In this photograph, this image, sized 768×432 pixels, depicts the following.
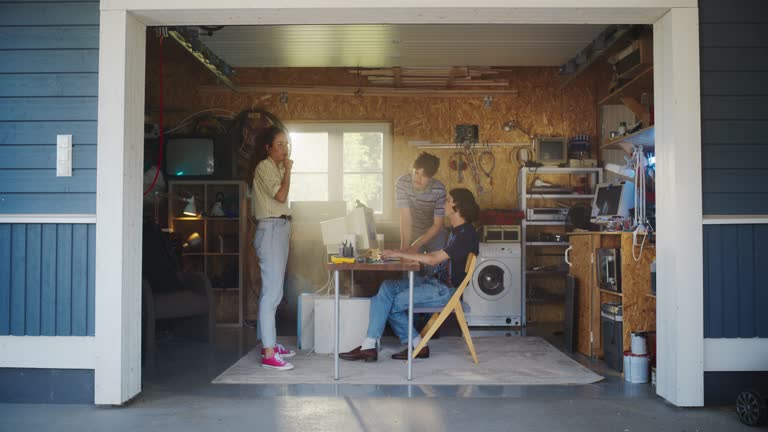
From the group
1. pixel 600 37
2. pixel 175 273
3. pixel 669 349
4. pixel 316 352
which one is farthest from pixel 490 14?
pixel 175 273

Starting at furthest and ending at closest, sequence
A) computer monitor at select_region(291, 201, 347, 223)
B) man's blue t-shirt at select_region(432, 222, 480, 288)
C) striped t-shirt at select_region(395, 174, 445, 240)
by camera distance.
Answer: computer monitor at select_region(291, 201, 347, 223), striped t-shirt at select_region(395, 174, 445, 240), man's blue t-shirt at select_region(432, 222, 480, 288)

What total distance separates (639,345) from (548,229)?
320cm

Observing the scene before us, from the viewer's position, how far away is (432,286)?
15.2ft

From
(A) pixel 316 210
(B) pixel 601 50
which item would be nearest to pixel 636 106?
(B) pixel 601 50

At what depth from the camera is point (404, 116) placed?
746 cm

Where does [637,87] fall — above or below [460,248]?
above

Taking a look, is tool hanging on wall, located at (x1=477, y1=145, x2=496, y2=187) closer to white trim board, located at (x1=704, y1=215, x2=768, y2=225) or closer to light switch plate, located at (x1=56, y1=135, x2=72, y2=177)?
white trim board, located at (x1=704, y1=215, x2=768, y2=225)

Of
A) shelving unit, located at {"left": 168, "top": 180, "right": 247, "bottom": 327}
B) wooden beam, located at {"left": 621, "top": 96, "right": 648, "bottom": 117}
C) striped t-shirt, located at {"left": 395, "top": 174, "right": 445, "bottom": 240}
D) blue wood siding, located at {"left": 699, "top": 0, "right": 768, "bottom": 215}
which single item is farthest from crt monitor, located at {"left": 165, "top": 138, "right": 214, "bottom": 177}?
blue wood siding, located at {"left": 699, "top": 0, "right": 768, "bottom": 215}

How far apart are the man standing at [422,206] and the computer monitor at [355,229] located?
108 cm

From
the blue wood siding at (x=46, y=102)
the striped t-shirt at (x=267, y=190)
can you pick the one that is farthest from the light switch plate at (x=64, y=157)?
the striped t-shirt at (x=267, y=190)

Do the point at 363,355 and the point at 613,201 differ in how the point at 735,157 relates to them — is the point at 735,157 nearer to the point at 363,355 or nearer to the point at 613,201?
the point at 613,201

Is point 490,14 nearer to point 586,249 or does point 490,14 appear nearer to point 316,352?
point 586,249

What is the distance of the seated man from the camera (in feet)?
15.1

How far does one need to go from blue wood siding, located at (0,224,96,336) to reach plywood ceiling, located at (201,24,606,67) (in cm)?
284
